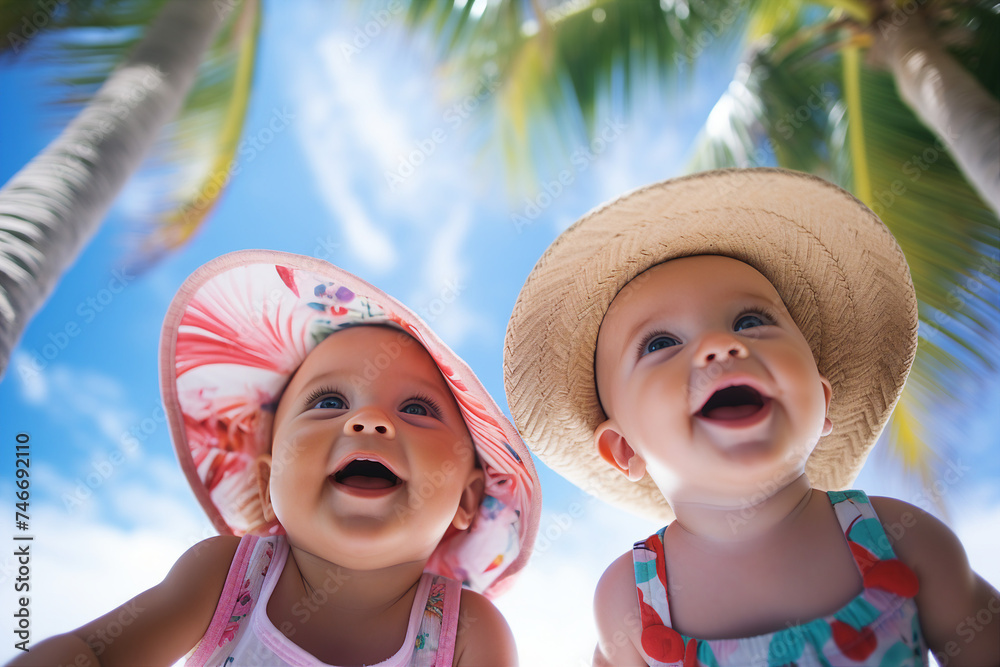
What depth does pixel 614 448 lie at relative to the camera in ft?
5.84

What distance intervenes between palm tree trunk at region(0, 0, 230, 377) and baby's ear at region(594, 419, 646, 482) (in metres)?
1.40

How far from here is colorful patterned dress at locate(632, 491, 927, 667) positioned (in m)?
1.23

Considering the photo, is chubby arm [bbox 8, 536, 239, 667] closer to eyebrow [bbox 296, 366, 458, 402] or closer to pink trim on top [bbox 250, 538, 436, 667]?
pink trim on top [bbox 250, 538, 436, 667]

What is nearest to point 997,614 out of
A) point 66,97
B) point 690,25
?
point 66,97

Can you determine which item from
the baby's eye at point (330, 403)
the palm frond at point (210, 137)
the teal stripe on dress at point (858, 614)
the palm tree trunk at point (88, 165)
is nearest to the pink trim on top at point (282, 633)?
the baby's eye at point (330, 403)

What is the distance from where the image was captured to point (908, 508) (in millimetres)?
1400

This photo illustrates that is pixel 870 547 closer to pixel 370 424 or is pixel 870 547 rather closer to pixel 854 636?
pixel 854 636

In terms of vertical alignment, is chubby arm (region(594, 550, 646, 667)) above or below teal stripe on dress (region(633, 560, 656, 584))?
below

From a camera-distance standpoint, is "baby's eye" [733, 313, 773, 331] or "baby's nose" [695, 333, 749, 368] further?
"baby's eye" [733, 313, 773, 331]

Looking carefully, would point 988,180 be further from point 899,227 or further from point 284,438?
point 284,438

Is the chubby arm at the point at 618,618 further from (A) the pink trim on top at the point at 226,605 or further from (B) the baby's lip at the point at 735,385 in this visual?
(A) the pink trim on top at the point at 226,605

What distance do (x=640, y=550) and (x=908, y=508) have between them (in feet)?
1.99

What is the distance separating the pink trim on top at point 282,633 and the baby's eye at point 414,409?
18.0 inches

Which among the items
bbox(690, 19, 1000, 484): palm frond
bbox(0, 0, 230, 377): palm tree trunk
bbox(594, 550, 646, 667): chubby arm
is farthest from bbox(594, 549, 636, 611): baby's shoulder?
bbox(690, 19, 1000, 484): palm frond
